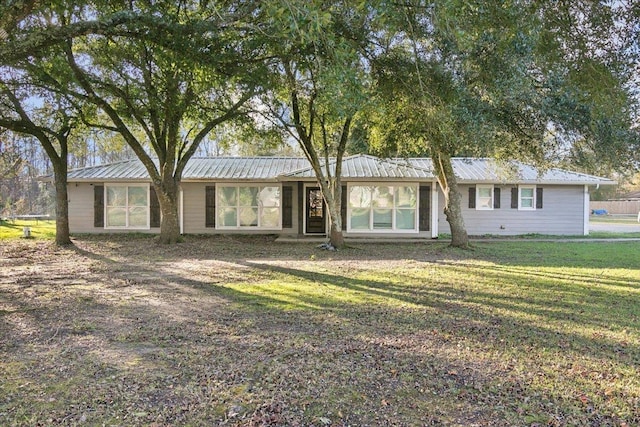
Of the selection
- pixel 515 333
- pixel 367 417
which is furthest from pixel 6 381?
pixel 515 333

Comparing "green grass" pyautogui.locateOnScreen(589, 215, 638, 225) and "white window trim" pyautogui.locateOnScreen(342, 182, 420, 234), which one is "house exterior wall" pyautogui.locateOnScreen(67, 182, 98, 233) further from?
"green grass" pyautogui.locateOnScreen(589, 215, 638, 225)

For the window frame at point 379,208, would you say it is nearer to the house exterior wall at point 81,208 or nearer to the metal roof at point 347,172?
the metal roof at point 347,172

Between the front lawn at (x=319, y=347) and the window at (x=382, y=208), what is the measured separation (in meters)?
7.20

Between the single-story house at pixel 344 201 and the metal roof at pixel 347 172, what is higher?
the metal roof at pixel 347 172

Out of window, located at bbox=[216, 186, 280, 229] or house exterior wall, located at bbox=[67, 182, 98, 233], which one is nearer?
house exterior wall, located at bbox=[67, 182, 98, 233]

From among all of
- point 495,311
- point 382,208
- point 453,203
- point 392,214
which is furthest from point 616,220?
point 495,311

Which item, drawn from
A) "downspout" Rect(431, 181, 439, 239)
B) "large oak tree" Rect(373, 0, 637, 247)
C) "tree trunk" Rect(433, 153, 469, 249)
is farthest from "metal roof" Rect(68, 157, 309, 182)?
"large oak tree" Rect(373, 0, 637, 247)

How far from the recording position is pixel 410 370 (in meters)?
3.82

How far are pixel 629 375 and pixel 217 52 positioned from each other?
6.58 metres

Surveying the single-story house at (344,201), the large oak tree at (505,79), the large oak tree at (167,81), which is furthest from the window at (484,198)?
the large oak tree at (167,81)

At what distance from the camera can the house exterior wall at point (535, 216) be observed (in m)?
17.9

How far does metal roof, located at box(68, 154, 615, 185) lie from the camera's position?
16047 mm

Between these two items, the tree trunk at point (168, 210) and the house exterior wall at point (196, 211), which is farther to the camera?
the house exterior wall at point (196, 211)

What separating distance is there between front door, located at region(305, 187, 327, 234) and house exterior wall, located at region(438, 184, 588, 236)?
15.8ft
